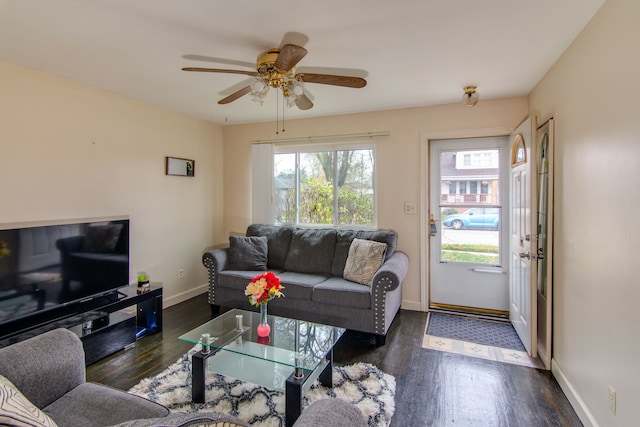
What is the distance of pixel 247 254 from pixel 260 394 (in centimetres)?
180

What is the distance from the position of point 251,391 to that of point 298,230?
2120mm

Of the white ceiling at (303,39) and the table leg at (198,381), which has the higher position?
the white ceiling at (303,39)

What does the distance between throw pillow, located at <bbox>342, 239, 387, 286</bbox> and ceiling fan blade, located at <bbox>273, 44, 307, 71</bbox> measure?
1.95 metres

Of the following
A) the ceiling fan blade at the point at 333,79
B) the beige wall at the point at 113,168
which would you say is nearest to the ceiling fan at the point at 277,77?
the ceiling fan blade at the point at 333,79

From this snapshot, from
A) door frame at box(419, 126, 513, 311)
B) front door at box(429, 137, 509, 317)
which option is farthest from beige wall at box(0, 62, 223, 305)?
front door at box(429, 137, 509, 317)

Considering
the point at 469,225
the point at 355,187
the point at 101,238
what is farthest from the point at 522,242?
the point at 101,238

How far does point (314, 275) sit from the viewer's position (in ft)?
11.7

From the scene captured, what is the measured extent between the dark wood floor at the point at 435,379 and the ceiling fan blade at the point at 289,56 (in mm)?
2215

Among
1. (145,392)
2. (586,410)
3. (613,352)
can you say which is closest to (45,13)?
(145,392)

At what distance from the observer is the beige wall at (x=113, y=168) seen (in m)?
2.54

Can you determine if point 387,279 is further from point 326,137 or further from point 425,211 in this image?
point 326,137

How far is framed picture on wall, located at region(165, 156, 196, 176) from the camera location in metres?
3.85

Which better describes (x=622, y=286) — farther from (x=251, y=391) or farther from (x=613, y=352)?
(x=251, y=391)

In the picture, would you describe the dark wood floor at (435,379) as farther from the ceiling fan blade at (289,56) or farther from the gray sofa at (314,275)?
the ceiling fan blade at (289,56)
